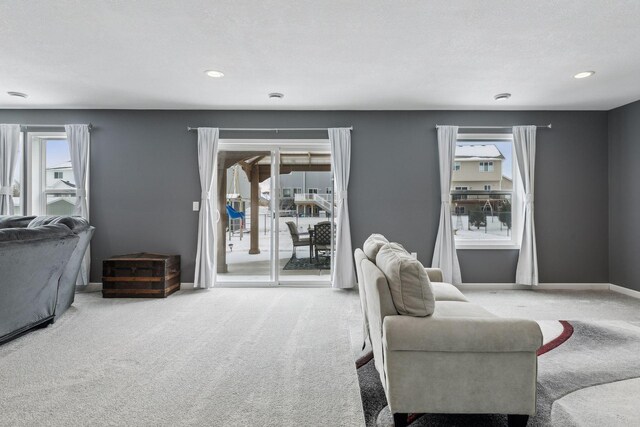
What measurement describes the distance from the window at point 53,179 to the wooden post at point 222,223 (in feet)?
6.54

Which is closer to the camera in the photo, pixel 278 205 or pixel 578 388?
pixel 578 388

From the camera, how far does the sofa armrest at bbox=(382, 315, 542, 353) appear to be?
5.25 ft

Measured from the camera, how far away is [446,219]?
4.61m

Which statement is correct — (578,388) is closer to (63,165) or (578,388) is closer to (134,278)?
(134,278)

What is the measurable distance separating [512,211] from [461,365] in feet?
12.8

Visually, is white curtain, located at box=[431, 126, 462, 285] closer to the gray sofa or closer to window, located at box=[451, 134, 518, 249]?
window, located at box=[451, 134, 518, 249]

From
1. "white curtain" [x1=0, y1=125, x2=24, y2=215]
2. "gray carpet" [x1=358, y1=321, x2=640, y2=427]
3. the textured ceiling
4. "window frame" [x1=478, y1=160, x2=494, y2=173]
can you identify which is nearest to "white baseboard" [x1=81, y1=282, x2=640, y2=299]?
"white curtain" [x1=0, y1=125, x2=24, y2=215]

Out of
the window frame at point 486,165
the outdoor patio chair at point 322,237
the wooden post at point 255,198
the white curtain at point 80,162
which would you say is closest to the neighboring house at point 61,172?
the white curtain at point 80,162

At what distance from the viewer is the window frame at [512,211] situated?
475cm

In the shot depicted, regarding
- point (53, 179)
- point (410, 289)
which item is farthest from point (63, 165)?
point (410, 289)

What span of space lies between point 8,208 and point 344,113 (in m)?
4.63

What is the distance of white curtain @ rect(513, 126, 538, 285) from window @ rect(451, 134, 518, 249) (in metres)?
0.22

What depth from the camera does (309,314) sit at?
3.56 meters

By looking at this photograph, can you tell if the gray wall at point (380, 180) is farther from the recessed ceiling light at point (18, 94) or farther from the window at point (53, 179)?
the recessed ceiling light at point (18, 94)
